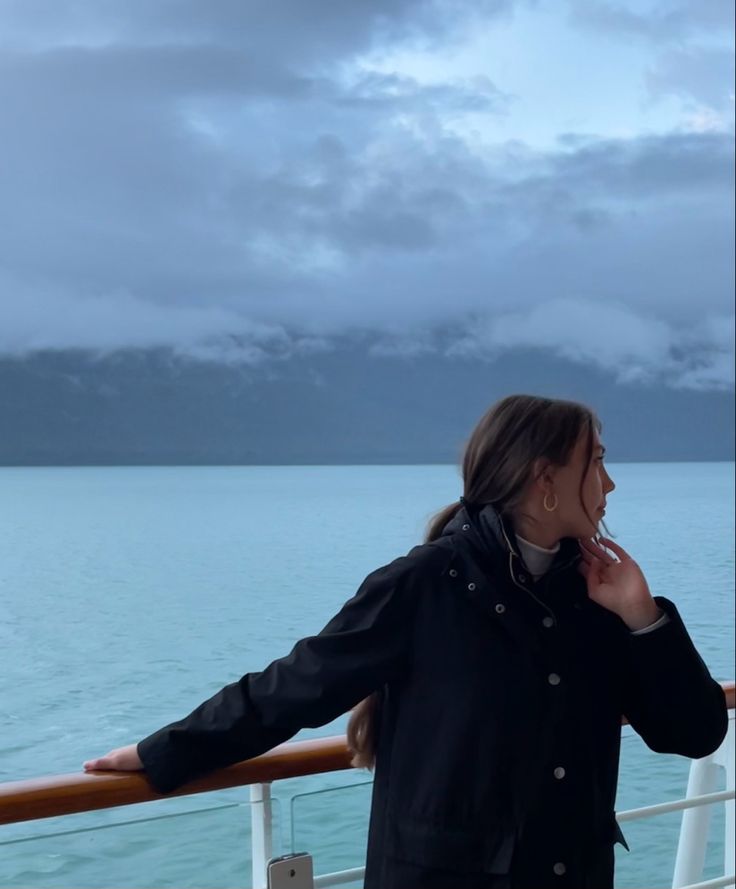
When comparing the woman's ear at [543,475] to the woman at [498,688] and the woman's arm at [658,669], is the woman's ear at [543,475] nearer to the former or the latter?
A: the woman at [498,688]

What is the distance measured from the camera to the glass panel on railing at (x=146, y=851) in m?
1.42

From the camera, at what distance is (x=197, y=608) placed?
4820mm

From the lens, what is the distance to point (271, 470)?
713 cm

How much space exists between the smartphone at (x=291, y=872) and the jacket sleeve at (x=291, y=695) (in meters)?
0.25

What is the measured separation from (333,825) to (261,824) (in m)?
0.12

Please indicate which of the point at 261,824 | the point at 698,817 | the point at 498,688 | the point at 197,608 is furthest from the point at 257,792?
the point at 197,608

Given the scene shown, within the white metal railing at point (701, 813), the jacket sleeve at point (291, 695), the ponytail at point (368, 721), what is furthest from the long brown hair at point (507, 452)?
the white metal railing at point (701, 813)

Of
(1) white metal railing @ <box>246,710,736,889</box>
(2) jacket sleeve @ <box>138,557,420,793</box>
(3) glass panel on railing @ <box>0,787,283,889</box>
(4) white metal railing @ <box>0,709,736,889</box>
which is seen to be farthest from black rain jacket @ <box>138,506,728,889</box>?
(1) white metal railing @ <box>246,710,736,889</box>

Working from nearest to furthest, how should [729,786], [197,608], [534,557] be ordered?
[534,557] < [729,786] < [197,608]

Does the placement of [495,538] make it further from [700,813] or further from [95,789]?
[700,813]

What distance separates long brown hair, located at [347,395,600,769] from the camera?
1445mm

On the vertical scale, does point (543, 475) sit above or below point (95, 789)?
above

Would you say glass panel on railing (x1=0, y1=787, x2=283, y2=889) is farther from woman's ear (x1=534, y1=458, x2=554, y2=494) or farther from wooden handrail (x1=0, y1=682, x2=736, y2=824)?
woman's ear (x1=534, y1=458, x2=554, y2=494)

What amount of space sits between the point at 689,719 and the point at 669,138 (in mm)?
6322
